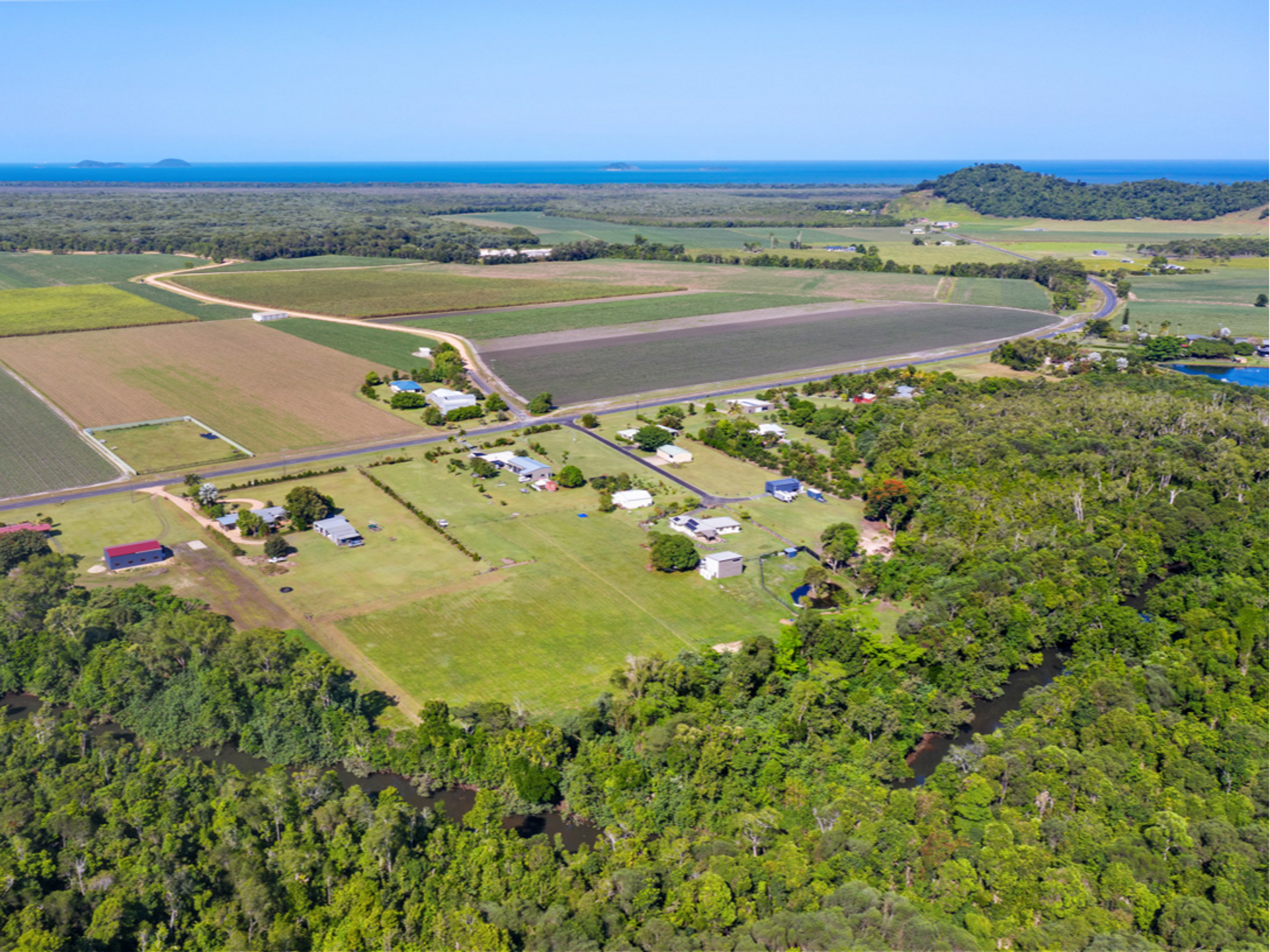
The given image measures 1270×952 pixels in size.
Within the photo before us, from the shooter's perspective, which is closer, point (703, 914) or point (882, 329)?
point (703, 914)

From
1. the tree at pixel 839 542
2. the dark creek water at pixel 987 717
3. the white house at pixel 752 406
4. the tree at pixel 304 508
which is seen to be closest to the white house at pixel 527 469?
the tree at pixel 304 508

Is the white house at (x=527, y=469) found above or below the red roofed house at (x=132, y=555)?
above

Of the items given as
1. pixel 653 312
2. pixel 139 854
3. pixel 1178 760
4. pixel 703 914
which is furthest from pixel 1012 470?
pixel 653 312

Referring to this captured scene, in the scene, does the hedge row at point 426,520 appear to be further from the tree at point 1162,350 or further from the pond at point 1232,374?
the tree at point 1162,350

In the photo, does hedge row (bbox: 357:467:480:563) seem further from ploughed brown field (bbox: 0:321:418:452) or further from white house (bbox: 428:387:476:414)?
white house (bbox: 428:387:476:414)

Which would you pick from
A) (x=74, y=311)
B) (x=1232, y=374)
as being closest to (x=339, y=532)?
(x=74, y=311)

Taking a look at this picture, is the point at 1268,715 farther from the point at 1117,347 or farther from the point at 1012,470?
the point at 1117,347
